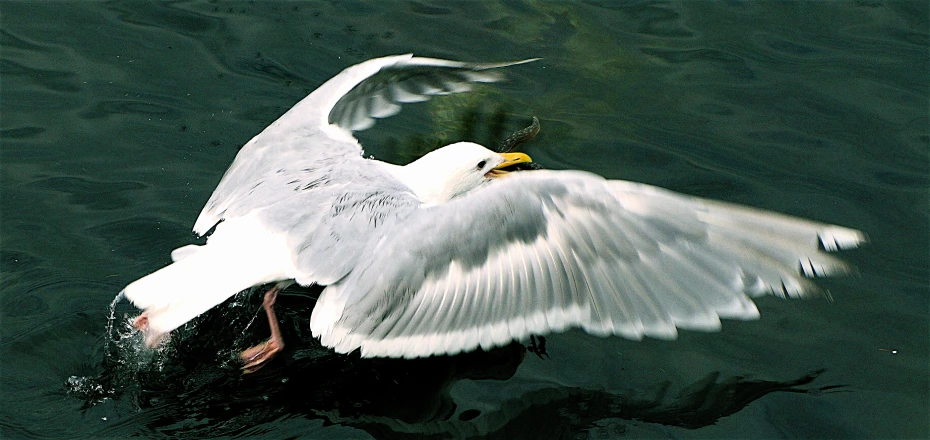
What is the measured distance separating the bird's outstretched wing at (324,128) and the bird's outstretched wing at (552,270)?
683 millimetres

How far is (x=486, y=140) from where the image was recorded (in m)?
5.85

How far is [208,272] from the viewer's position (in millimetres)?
3898

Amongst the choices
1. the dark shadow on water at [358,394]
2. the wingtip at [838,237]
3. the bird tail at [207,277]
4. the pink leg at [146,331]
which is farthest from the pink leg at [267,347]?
the wingtip at [838,237]

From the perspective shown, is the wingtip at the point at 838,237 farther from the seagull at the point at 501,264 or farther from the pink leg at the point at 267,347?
the pink leg at the point at 267,347

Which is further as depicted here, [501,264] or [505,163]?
[505,163]

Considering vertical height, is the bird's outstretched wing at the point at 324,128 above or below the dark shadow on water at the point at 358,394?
above

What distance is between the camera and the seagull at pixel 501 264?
373cm

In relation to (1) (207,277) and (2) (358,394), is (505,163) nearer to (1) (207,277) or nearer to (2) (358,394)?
(2) (358,394)

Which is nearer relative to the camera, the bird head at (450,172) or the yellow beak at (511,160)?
the bird head at (450,172)

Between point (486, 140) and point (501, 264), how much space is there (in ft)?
6.78

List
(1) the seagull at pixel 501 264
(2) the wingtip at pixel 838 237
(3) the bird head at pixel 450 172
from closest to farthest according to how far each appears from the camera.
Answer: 1. (2) the wingtip at pixel 838 237
2. (1) the seagull at pixel 501 264
3. (3) the bird head at pixel 450 172

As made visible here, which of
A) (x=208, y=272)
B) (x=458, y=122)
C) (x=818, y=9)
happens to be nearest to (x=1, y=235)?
(x=208, y=272)

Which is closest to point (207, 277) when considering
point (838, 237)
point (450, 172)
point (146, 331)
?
point (146, 331)

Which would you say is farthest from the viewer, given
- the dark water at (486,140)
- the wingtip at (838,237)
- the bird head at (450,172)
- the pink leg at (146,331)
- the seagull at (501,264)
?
the bird head at (450,172)
